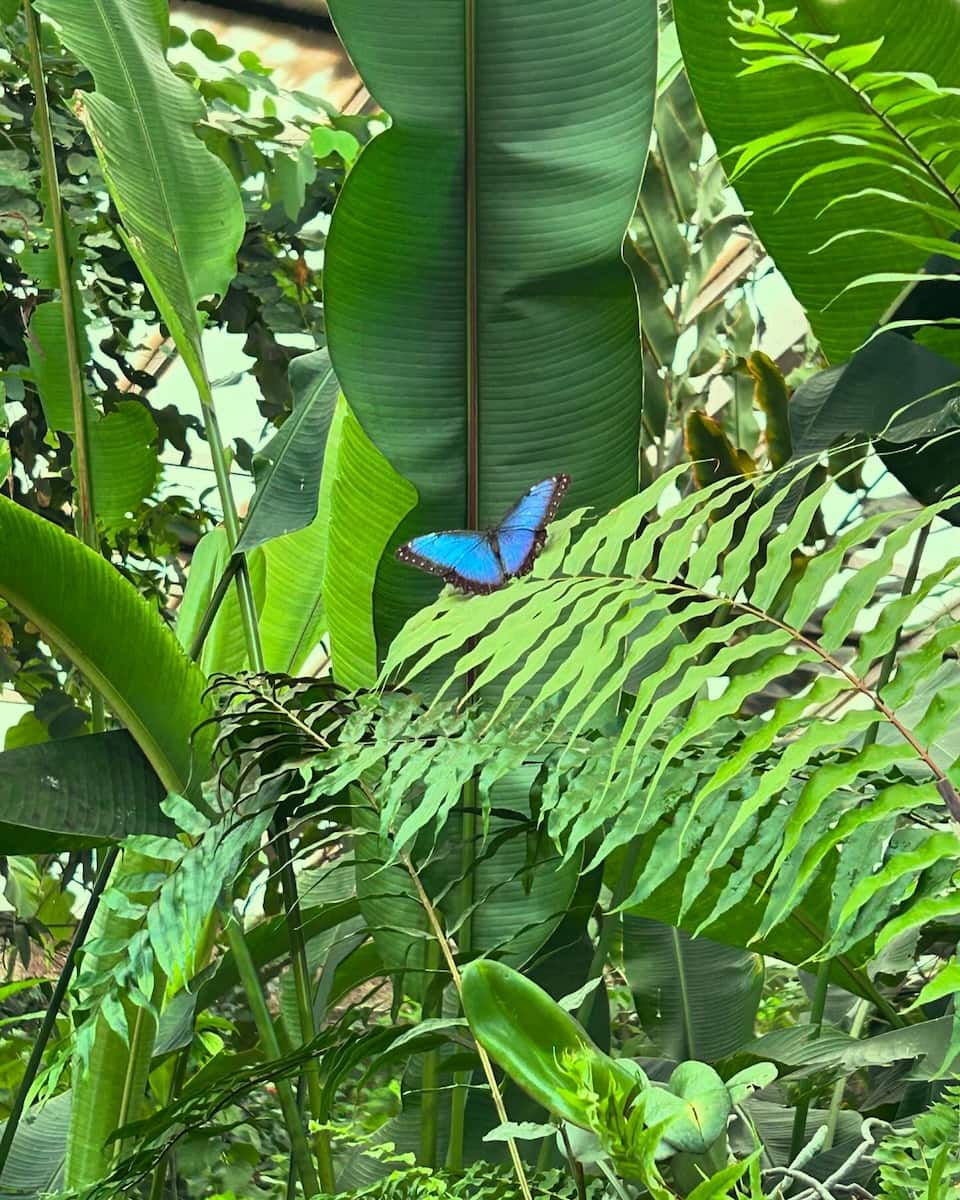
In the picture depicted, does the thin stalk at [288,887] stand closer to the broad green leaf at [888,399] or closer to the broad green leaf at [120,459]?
the broad green leaf at [120,459]

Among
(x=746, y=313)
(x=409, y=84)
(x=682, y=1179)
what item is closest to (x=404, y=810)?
(x=682, y=1179)

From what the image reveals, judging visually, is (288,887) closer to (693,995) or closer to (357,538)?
(357,538)

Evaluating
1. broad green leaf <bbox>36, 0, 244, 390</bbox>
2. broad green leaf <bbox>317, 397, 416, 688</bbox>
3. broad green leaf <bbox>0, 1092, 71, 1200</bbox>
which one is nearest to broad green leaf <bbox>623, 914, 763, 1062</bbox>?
broad green leaf <bbox>317, 397, 416, 688</bbox>

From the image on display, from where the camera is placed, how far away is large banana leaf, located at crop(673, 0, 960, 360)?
35.1 inches

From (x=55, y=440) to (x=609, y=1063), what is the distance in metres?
1.68

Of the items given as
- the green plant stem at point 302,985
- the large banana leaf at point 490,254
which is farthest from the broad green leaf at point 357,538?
the green plant stem at point 302,985

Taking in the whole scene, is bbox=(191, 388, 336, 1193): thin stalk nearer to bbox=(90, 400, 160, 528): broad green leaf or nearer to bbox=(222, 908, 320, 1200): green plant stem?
bbox=(222, 908, 320, 1200): green plant stem

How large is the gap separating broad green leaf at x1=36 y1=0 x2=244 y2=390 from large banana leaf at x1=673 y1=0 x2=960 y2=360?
20.2 inches

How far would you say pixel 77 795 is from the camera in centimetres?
87

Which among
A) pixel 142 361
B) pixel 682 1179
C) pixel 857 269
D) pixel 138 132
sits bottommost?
pixel 682 1179

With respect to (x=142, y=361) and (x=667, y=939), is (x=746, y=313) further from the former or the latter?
(x=142, y=361)

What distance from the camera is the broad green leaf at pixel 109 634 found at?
85cm

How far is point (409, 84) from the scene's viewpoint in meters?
0.92

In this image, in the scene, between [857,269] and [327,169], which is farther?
[327,169]
